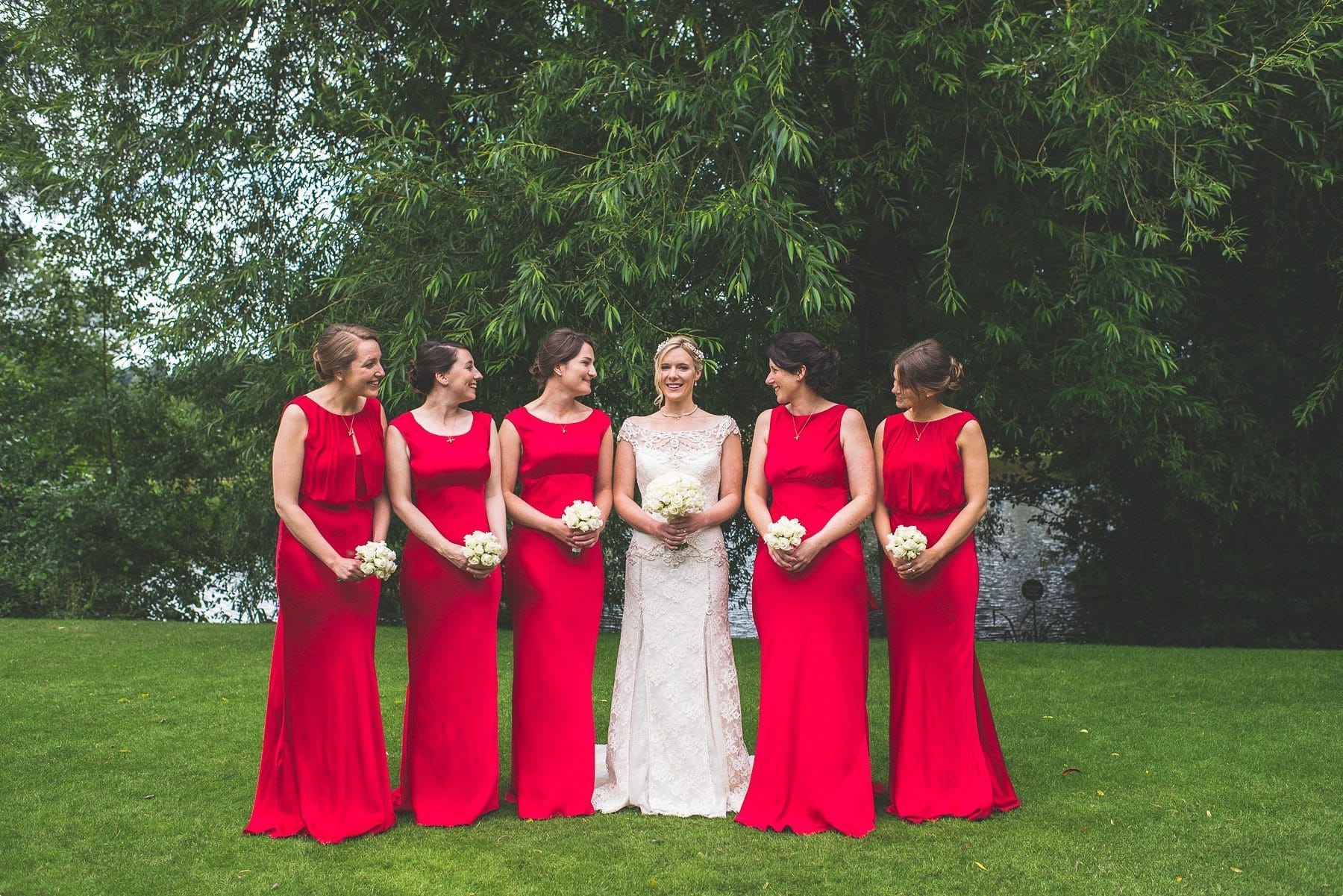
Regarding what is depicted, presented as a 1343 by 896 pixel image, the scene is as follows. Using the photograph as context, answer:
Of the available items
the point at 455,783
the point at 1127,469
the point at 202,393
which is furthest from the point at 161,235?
the point at 1127,469

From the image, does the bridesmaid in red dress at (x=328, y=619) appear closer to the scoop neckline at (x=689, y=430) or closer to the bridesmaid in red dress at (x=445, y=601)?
the bridesmaid in red dress at (x=445, y=601)

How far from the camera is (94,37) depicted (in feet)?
30.6

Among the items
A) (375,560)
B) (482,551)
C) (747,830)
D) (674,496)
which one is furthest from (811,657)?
(375,560)

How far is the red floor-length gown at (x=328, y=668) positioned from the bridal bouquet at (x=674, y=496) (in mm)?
1197

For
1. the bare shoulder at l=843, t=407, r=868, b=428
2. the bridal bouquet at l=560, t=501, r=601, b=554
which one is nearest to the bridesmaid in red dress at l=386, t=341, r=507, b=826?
the bridal bouquet at l=560, t=501, r=601, b=554

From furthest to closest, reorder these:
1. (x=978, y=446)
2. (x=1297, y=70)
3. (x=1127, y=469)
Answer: (x=1127, y=469), (x=1297, y=70), (x=978, y=446)

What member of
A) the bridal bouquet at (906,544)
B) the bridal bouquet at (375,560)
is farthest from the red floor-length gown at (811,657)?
the bridal bouquet at (375,560)

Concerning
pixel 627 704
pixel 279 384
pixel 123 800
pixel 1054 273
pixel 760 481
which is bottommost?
pixel 123 800

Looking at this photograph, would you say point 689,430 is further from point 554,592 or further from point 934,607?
point 934,607

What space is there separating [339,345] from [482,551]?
3.39ft

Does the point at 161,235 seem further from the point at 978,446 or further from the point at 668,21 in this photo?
the point at 978,446

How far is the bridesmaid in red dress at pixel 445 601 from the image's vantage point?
16.3ft

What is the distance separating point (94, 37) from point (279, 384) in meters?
3.17

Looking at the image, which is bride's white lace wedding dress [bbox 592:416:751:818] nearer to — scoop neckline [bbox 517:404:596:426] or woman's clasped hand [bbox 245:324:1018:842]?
woman's clasped hand [bbox 245:324:1018:842]
